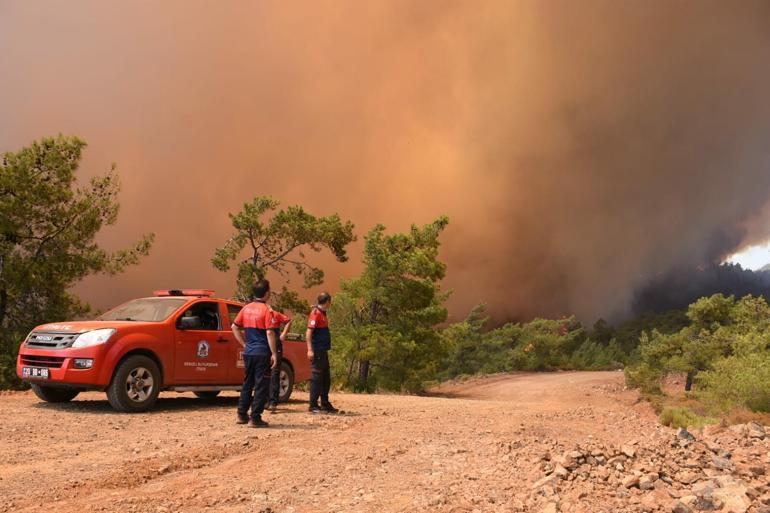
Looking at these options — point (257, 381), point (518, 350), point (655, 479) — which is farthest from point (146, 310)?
point (518, 350)

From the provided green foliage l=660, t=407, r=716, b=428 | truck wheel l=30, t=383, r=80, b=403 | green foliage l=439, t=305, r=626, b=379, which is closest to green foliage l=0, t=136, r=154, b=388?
truck wheel l=30, t=383, r=80, b=403

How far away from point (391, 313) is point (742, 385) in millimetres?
15608

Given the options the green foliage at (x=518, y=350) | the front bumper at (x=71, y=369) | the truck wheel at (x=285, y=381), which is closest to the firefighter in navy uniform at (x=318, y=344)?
the truck wheel at (x=285, y=381)

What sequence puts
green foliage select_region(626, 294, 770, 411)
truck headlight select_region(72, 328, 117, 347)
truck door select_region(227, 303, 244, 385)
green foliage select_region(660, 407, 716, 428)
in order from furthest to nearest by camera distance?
green foliage select_region(626, 294, 770, 411)
green foliage select_region(660, 407, 716, 428)
truck door select_region(227, 303, 244, 385)
truck headlight select_region(72, 328, 117, 347)

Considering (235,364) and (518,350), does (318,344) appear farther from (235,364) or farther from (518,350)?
(518,350)

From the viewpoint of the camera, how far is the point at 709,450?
7500mm

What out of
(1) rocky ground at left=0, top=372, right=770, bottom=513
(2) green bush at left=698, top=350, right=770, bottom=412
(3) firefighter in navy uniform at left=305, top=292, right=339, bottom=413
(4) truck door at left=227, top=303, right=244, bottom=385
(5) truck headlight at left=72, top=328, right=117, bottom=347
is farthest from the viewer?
(2) green bush at left=698, top=350, right=770, bottom=412

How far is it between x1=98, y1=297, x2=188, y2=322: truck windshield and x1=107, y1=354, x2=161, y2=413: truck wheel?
2.89ft

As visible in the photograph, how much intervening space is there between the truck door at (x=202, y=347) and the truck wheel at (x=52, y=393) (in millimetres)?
1975

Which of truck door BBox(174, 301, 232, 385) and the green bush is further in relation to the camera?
the green bush

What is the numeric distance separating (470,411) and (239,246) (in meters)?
15.2

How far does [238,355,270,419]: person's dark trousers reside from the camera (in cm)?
855

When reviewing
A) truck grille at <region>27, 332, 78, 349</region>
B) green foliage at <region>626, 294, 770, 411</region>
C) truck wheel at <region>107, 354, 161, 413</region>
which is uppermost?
green foliage at <region>626, 294, 770, 411</region>

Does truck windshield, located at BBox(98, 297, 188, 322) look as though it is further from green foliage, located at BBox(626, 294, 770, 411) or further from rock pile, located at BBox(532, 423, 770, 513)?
green foliage, located at BBox(626, 294, 770, 411)
